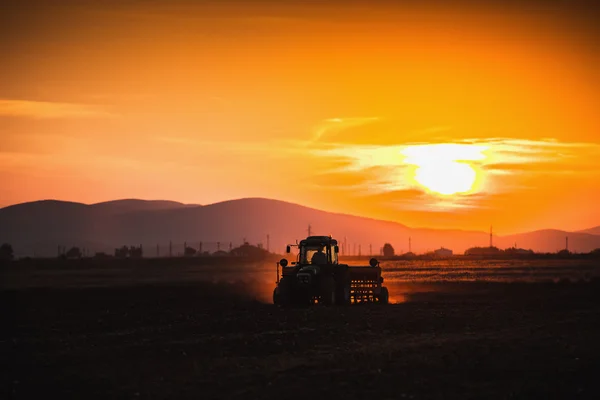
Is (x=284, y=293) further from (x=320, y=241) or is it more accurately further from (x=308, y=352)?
(x=308, y=352)

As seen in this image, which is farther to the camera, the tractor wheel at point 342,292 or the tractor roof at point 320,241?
the tractor wheel at point 342,292

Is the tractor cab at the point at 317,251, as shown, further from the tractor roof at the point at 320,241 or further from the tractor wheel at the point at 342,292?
the tractor wheel at the point at 342,292

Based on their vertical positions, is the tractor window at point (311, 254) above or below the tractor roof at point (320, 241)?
below

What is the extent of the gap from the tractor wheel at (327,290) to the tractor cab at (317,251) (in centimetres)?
93

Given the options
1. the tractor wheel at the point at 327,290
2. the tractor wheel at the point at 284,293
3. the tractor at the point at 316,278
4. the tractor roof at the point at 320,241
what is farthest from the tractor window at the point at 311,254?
the tractor wheel at the point at 284,293

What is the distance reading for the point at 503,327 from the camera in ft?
116

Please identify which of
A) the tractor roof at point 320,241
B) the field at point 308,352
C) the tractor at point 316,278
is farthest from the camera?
the tractor roof at point 320,241

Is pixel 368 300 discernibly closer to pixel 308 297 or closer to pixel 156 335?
pixel 308 297

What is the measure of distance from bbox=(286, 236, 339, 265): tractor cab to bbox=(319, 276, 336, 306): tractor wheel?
3.04 feet

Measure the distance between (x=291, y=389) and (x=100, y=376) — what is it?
5.77 metres

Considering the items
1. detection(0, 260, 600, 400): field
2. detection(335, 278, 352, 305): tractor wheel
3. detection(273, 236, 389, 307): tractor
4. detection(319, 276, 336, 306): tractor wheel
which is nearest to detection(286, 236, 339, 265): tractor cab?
detection(273, 236, 389, 307): tractor

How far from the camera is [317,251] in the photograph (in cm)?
4809

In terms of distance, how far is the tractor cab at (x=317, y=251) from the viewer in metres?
47.8

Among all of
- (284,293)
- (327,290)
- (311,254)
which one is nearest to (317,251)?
(311,254)
